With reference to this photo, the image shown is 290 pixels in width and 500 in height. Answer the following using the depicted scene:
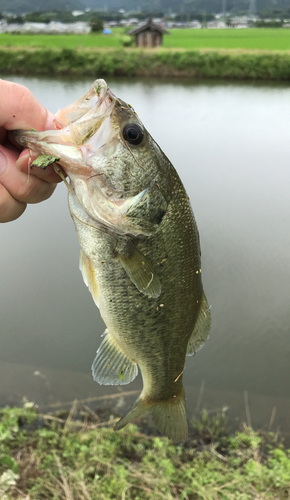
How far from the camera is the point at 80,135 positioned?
1151 mm

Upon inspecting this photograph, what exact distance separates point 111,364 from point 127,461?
6.07 feet

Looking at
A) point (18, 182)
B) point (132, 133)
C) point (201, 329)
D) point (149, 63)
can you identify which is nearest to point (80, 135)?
point (132, 133)

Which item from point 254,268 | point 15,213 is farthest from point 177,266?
point 254,268

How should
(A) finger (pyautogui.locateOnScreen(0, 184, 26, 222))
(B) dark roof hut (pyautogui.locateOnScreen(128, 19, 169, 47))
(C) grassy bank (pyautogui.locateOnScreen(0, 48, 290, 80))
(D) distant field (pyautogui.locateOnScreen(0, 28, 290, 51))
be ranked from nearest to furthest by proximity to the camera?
(A) finger (pyautogui.locateOnScreen(0, 184, 26, 222)), (C) grassy bank (pyautogui.locateOnScreen(0, 48, 290, 80)), (D) distant field (pyautogui.locateOnScreen(0, 28, 290, 51)), (B) dark roof hut (pyautogui.locateOnScreen(128, 19, 169, 47))

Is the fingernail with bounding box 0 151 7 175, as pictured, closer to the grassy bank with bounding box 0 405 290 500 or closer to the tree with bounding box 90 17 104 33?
the grassy bank with bounding box 0 405 290 500

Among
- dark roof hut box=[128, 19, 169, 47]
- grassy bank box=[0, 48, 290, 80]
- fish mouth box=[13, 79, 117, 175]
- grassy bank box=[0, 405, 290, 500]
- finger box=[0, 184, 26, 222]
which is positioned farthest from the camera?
dark roof hut box=[128, 19, 169, 47]

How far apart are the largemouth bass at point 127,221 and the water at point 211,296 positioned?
2742 mm

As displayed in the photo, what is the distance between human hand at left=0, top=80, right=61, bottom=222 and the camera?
1168 millimetres

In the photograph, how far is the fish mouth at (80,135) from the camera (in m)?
1.11

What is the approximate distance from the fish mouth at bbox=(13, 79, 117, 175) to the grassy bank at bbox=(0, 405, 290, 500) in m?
2.41

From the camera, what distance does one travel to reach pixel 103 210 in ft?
4.03

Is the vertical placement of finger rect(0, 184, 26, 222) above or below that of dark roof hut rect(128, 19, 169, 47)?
below

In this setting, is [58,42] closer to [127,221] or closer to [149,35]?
[149,35]

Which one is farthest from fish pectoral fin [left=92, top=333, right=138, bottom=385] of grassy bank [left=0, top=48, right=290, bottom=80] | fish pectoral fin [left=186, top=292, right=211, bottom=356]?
grassy bank [left=0, top=48, right=290, bottom=80]
